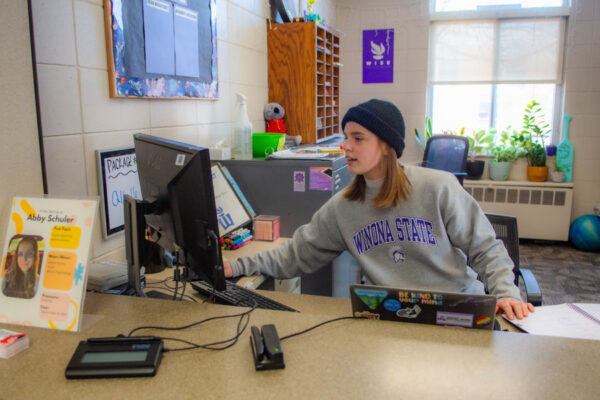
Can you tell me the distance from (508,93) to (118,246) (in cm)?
458

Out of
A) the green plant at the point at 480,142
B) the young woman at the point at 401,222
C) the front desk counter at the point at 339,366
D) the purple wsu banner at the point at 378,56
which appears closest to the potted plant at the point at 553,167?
the green plant at the point at 480,142

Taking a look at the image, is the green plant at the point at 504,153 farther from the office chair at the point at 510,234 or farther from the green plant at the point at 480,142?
the office chair at the point at 510,234

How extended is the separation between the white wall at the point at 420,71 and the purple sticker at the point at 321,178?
3182 mm

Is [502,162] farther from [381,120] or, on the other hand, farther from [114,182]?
[114,182]

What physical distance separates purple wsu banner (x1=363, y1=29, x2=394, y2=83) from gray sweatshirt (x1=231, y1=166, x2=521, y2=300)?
148 inches

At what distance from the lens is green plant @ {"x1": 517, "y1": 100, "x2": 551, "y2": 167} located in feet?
15.9

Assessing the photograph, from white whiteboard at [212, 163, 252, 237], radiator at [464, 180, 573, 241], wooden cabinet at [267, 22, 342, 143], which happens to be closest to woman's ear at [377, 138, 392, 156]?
white whiteboard at [212, 163, 252, 237]

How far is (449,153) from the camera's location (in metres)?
4.13

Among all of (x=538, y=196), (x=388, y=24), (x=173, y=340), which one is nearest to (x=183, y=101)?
(x=173, y=340)

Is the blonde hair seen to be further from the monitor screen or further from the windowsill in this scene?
the windowsill

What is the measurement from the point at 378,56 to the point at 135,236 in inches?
173

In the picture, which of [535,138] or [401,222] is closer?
[401,222]

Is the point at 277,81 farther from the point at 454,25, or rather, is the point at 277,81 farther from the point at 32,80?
the point at 454,25

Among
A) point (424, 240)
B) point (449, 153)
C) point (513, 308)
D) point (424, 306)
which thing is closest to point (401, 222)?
point (424, 240)
